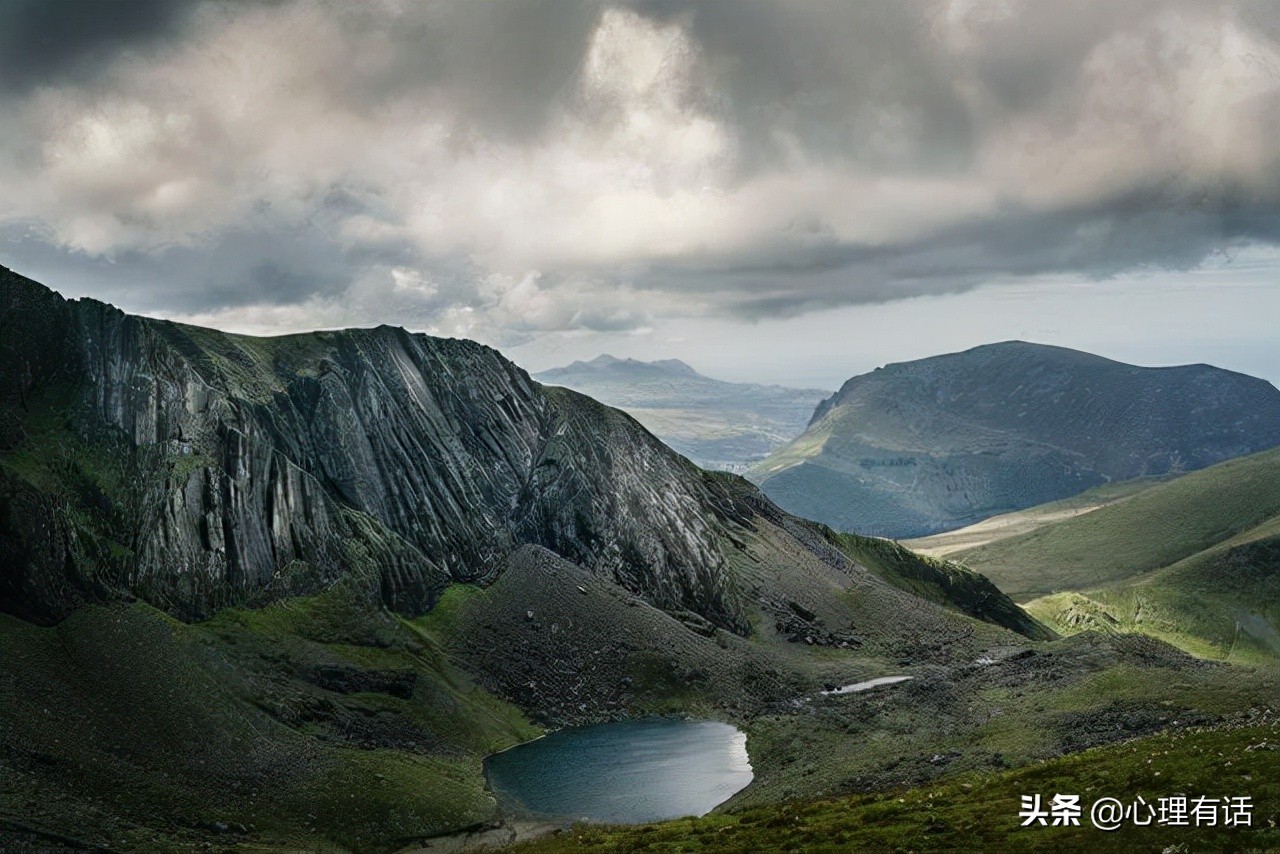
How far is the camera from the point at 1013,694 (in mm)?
159750

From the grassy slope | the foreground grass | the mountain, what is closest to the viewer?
the foreground grass

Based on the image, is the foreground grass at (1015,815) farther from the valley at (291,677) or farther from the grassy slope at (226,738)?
the grassy slope at (226,738)

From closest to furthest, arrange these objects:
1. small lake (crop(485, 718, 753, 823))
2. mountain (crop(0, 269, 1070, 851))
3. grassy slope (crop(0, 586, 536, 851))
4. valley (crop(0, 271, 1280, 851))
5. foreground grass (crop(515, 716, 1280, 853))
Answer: foreground grass (crop(515, 716, 1280, 853)) → grassy slope (crop(0, 586, 536, 851)) → valley (crop(0, 271, 1280, 851)) → mountain (crop(0, 269, 1070, 851)) → small lake (crop(485, 718, 753, 823))

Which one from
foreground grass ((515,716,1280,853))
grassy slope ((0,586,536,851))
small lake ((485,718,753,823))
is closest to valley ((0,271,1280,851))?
grassy slope ((0,586,536,851))

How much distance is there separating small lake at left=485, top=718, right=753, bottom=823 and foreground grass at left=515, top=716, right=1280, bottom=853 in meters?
19.4

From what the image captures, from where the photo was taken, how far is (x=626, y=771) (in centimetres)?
14412

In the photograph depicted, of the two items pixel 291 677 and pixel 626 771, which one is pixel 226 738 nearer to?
pixel 291 677

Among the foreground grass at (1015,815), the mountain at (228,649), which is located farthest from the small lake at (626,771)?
the foreground grass at (1015,815)

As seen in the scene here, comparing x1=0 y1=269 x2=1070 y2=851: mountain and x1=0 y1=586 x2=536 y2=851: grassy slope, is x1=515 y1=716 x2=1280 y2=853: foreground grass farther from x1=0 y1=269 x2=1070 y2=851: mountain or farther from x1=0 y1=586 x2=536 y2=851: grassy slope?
x1=0 y1=586 x2=536 y2=851: grassy slope

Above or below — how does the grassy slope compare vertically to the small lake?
above

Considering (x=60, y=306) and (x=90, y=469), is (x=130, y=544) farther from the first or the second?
(x=60, y=306)

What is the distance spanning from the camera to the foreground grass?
64.4 metres

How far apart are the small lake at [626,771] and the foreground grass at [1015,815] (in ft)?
63.8

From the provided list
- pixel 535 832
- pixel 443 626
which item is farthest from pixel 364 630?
pixel 535 832
